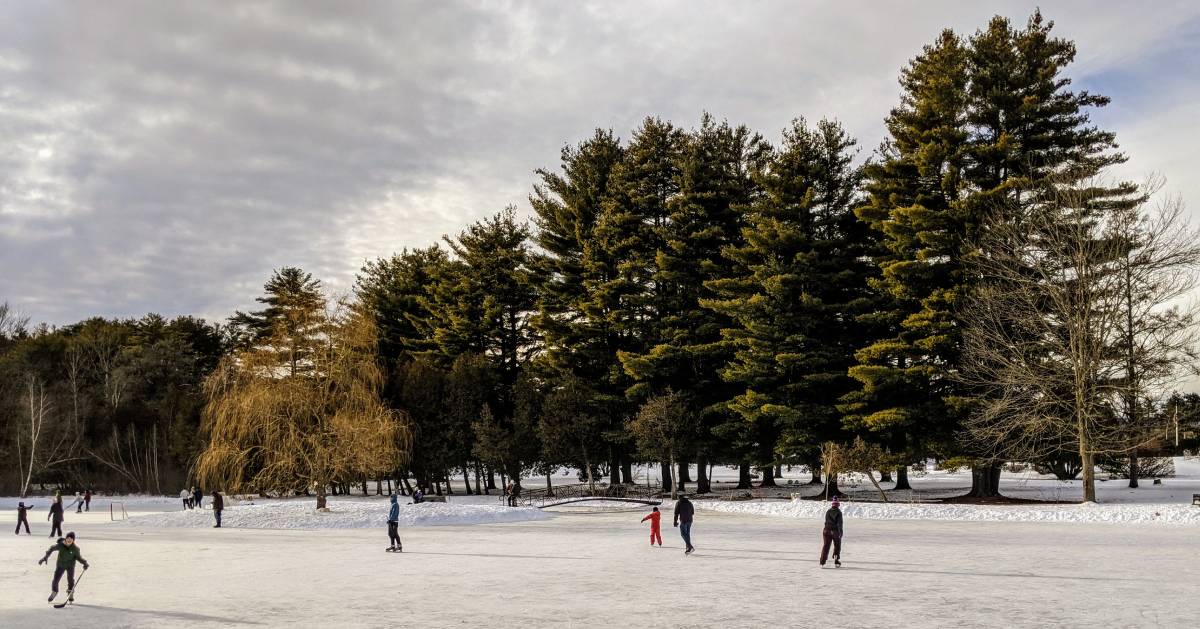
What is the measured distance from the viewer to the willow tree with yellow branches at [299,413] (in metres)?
36.7

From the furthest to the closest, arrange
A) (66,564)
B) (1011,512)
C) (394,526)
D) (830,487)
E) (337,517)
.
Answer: (830,487)
(337,517)
(1011,512)
(394,526)
(66,564)

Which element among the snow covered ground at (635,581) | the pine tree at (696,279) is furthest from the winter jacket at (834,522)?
the pine tree at (696,279)

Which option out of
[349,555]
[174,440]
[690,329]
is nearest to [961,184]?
[690,329]

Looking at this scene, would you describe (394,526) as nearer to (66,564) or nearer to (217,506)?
(66,564)

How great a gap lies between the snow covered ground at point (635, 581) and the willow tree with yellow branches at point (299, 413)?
847cm

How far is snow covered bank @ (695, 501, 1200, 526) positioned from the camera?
97.0 ft

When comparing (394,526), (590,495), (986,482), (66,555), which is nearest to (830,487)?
(986,482)

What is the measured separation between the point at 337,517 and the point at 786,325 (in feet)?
79.1

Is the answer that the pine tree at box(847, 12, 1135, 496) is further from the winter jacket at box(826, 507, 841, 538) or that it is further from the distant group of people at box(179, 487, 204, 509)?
the distant group of people at box(179, 487, 204, 509)

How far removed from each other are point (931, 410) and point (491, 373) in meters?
29.6

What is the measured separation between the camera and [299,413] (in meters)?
37.1

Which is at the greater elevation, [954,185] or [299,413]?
[954,185]

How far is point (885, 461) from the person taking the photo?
39.1 metres

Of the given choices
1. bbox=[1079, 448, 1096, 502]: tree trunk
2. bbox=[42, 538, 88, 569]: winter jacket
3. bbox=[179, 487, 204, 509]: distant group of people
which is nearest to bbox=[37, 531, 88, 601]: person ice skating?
bbox=[42, 538, 88, 569]: winter jacket
